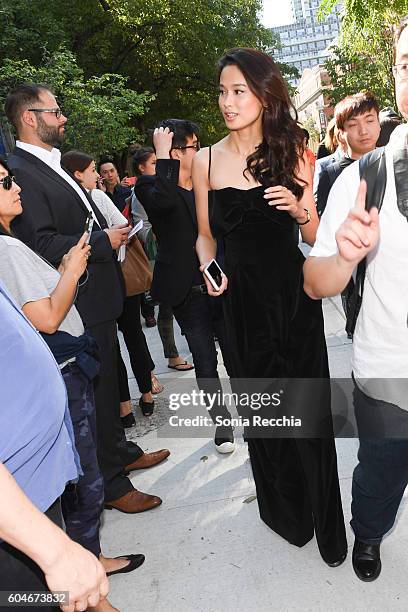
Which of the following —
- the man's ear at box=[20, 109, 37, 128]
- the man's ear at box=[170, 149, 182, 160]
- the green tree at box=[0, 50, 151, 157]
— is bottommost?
the man's ear at box=[170, 149, 182, 160]

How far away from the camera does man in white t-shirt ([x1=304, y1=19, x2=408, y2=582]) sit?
1603 millimetres

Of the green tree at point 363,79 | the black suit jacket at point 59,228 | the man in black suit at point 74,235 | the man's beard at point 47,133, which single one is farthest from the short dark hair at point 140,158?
the green tree at point 363,79

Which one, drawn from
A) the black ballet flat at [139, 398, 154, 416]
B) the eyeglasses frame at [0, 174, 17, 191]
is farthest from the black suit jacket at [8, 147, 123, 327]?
the black ballet flat at [139, 398, 154, 416]

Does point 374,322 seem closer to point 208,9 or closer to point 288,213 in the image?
point 288,213

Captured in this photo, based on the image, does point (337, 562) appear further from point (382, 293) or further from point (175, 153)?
point (175, 153)

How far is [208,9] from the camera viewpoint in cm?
1992

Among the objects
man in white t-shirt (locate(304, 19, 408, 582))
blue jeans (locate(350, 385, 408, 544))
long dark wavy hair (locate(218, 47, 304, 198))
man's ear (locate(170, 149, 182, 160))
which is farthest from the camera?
man's ear (locate(170, 149, 182, 160))

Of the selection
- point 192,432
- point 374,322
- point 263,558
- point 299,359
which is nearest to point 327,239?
point 374,322

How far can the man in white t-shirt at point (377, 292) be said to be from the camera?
63.1 inches

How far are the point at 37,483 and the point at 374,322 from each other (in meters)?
1.12

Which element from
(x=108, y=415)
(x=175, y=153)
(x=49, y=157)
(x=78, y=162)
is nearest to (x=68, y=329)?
(x=108, y=415)

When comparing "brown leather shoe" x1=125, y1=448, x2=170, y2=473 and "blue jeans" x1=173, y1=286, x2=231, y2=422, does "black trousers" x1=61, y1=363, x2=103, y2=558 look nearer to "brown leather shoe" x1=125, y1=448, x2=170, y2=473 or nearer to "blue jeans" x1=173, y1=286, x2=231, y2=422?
"brown leather shoe" x1=125, y1=448, x2=170, y2=473

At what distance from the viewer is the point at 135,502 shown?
3.01 m

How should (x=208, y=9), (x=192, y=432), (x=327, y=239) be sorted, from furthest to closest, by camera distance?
(x=208, y=9) < (x=192, y=432) < (x=327, y=239)
